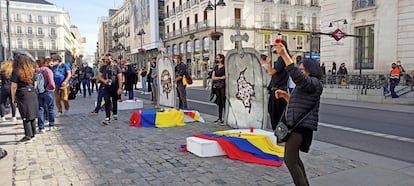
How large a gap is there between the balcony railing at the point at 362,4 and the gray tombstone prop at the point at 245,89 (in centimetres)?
1716

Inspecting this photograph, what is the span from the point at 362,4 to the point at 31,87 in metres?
21.0

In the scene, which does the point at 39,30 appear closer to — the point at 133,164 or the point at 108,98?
the point at 108,98

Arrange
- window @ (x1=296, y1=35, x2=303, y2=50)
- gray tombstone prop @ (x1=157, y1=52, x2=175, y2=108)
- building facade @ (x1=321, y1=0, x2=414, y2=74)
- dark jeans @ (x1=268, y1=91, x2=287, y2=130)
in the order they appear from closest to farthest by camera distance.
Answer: dark jeans @ (x1=268, y1=91, x2=287, y2=130) < gray tombstone prop @ (x1=157, y1=52, x2=175, y2=108) < building facade @ (x1=321, y1=0, x2=414, y2=74) < window @ (x1=296, y1=35, x2=303, y2=50)

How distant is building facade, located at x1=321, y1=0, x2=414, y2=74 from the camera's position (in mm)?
19547

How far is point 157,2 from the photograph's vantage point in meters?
58.1

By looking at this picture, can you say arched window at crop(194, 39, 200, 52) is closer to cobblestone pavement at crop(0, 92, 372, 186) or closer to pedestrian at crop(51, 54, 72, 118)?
pedestrian at crop(51, 54, 72, 118)

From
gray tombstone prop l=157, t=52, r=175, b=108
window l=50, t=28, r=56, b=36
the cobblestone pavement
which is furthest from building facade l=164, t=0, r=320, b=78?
window l=50, t=28, r=56, b=36

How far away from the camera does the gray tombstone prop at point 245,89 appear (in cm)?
713

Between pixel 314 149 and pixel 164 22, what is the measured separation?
5501 cm

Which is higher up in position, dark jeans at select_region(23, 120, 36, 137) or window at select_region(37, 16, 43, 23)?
window at select_region(37, 16, 43, 23)

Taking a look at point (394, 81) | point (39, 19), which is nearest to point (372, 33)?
point (394, 81)

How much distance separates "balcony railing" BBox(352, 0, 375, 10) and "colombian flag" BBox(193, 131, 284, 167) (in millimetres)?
18933

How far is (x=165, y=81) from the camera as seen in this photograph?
1145 cm

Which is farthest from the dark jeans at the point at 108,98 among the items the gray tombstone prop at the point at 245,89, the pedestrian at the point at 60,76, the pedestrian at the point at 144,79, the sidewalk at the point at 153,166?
the pedestrian at the point at 144,79
